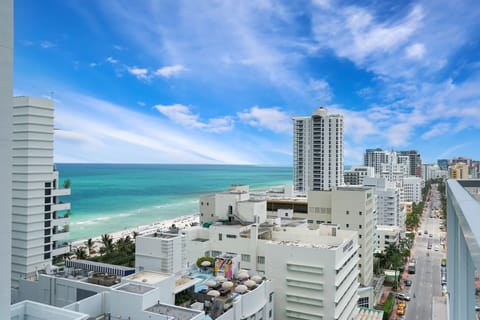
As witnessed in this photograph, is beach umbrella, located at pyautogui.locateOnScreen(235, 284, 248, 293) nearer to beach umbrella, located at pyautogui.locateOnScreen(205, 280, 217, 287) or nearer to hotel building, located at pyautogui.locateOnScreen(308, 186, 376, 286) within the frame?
beach umbrella, located at pyautogui.locateOnScreen(205, 280, 217, 287)

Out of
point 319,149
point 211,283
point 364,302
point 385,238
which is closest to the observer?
point 211,283

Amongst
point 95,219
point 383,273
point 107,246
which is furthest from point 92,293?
point 95,219

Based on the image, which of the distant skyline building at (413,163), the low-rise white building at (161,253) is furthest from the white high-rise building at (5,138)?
the distant skyline building at (413,163)

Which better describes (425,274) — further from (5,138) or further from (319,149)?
(5,138)

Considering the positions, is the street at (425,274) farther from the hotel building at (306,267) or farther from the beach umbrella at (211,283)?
Answer: the beach umbrella at (211,283)

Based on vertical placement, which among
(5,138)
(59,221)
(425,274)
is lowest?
(425,274)

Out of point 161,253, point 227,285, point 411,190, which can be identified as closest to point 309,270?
point 227,285
